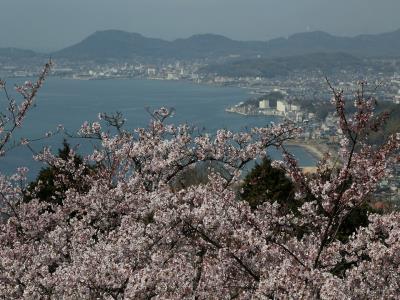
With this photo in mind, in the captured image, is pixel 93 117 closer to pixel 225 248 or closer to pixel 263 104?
pixel 263 104

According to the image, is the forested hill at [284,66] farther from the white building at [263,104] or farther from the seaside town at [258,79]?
the white building at [263,104]

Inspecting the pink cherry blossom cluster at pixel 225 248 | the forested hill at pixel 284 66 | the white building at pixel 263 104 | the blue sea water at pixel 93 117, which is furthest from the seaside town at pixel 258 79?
the pink cherry blossom cluster at pixel 225 248

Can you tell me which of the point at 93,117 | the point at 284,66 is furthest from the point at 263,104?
the point at 284,66

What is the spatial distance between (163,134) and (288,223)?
2889 millimetres

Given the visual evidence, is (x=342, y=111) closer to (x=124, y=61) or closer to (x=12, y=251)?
(x=12, y=251)

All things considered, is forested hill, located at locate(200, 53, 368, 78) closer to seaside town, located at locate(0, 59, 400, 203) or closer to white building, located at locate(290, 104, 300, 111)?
seaside town, located at locate(0, 59, 400, 203)

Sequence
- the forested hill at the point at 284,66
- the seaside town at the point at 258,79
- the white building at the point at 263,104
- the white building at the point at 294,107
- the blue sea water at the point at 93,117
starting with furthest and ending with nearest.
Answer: the forested hill at the point at 284,66
the white building at the point at 263,104
the seaside town at the point at 258,79
the white building at the point at 294,107
the blue sea water at the point at 93,117

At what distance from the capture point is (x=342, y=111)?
3.64 m

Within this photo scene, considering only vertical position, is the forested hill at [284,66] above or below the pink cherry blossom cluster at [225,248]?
below

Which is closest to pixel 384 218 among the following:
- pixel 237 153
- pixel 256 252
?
pixel 256 252

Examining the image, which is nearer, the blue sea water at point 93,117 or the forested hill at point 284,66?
the blue sea water at point 93,117

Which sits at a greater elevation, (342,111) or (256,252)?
(342,111)

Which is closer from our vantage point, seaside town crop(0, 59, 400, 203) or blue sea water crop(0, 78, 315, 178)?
blue sea water crop(0, 78, 315, 178)

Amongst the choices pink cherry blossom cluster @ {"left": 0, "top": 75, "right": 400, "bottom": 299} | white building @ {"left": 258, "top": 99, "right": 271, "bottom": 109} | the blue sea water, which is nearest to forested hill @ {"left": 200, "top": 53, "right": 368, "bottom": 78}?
the blue sea water
